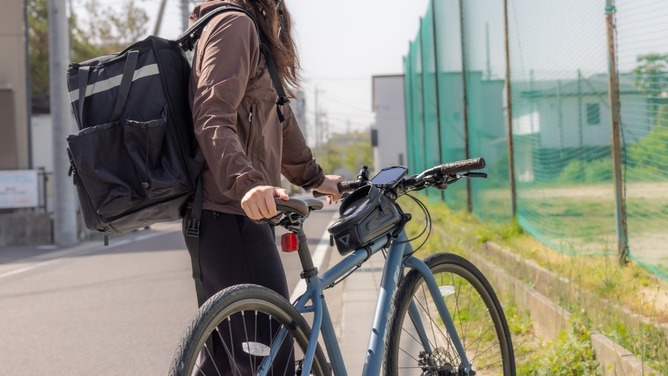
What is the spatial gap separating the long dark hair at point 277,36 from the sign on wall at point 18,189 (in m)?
16.9

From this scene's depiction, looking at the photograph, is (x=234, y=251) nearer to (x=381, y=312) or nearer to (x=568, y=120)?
(x=381, y=312)

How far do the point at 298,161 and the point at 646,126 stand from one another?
10.2ft

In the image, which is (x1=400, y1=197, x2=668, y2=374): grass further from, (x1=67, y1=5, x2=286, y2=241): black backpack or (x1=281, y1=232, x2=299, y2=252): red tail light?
(x1=67, y1=5, x2=286, y2=241): black backpack

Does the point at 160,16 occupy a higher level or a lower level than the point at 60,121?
higher

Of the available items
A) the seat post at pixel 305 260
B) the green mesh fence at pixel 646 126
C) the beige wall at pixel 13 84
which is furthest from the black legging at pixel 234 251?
the beige wall at pixel 13 84

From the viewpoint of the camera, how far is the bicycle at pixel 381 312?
8.38 feet

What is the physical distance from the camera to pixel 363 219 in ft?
9.80

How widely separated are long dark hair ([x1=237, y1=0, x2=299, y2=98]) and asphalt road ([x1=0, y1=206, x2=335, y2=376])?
291cm

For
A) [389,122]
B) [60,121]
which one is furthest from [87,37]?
[60,121]

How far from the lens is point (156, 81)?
2.76 meters

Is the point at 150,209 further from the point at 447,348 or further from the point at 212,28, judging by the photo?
the point at 447,348

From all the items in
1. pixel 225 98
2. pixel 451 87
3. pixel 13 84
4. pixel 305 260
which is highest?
pixel 13 84

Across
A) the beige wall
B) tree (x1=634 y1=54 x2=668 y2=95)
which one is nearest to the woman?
tree (x1=634 y1=54 x2=668 y2=95)

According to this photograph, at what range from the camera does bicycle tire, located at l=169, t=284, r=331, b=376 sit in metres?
2.27
